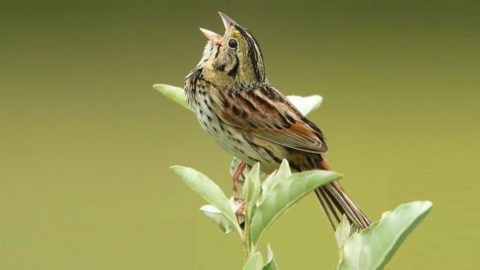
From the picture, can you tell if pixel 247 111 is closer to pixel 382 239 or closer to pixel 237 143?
pixel 237 143

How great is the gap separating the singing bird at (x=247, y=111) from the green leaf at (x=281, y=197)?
33 centimetres

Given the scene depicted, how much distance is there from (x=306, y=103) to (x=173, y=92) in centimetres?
14

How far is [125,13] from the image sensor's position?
208 inches

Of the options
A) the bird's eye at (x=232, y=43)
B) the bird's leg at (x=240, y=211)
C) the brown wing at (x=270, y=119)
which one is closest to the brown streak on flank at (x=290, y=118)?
the brown wing at (x=270, y=119)

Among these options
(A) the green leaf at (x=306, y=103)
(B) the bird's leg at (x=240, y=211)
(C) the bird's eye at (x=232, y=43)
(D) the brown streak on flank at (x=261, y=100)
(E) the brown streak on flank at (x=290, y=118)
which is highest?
(C) the bird's eye at (x=232, y=43)

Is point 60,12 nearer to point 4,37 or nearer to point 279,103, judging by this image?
point 4,37

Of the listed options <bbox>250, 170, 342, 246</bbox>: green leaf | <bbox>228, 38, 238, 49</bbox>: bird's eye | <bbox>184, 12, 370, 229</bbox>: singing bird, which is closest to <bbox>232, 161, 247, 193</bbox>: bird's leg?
<bbox>184, 12, 370, 229</bbox>: singing bird

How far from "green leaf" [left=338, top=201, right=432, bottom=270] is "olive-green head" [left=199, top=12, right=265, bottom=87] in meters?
0.39

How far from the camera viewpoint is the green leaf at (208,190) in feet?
3.15

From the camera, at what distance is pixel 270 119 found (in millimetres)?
1348

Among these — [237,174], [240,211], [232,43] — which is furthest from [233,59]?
[240,211]

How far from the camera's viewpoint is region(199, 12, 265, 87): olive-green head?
126 centimetres

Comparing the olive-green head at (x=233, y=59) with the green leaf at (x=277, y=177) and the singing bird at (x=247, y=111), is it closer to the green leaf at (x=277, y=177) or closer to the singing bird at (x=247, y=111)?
the singing bird at (x=247, y=111)

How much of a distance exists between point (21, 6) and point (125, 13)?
0.47 m
